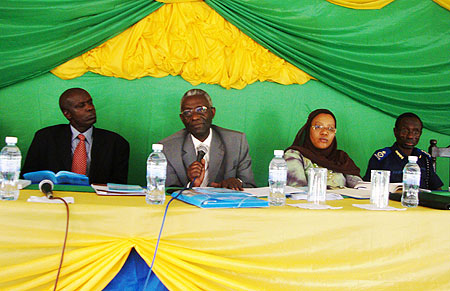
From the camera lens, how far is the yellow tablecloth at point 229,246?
1.51m

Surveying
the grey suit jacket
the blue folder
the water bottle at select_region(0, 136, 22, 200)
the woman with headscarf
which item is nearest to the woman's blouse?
the woman with headscarf

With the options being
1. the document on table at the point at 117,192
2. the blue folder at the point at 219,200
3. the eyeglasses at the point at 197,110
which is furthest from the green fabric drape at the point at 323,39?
the blue folder at the point at 219,200

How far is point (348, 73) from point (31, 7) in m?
2.56

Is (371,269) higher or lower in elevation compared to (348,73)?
lower

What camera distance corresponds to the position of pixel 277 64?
389 cm

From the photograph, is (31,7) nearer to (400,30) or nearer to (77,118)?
(77,118)

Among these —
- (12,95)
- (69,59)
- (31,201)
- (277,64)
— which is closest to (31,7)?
(69,59)

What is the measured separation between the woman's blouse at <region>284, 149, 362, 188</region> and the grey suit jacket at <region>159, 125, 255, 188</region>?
0.27 m

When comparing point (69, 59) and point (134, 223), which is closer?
point (134, 223)

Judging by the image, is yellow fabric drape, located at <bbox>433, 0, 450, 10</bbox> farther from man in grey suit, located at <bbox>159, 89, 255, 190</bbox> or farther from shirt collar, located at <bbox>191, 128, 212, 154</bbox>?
shirt collar, located at <bbox>191, 128, 212, 154</bbox>

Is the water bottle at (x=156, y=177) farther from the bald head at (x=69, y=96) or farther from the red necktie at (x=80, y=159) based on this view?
the bald head at (x=69, y=96)

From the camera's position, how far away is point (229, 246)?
160 cm

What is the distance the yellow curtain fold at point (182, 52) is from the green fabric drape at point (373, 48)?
0.48 feet

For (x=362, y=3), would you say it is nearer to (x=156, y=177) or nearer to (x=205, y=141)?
(x=205, y=141)
